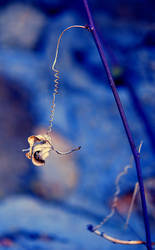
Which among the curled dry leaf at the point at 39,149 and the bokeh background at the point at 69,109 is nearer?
the curled dry leaf at the point at 39,149

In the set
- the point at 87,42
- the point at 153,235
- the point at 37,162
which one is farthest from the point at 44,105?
the point at 37,162

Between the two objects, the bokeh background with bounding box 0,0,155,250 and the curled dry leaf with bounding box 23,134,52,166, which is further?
the bokeh background with bounding box 0,0,155,250

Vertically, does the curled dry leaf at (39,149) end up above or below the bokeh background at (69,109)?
below

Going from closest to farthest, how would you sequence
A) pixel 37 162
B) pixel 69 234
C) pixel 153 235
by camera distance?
pixel 37 162, pixel 153 235, pixel 69 234

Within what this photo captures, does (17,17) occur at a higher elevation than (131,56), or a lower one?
higher

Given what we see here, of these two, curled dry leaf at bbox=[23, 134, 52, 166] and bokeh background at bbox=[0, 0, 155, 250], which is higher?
bokeh background at bbox=[0, 0, 155, 250]

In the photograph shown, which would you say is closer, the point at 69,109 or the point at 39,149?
the point at 39,149

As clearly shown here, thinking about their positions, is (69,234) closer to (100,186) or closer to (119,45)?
(100,186)

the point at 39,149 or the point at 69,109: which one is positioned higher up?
the point at 69,109
